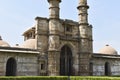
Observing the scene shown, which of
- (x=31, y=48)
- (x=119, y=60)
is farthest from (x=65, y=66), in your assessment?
(x=119, y=60)

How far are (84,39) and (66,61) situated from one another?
330 cm

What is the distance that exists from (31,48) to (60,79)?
477cm

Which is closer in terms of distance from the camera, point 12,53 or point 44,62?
point 12,53

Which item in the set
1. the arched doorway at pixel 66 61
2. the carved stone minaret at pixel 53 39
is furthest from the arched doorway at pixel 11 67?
the arched doorway at pixel 66 61

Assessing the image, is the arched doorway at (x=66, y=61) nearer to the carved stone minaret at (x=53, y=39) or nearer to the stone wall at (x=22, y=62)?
the carved stone minaret at (x=53, y=39)

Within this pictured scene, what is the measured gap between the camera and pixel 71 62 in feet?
83.6

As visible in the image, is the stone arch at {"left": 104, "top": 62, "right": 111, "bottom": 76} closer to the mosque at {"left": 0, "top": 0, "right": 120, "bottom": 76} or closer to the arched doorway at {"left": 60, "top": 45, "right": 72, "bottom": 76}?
the mosque at {"left": 0, "top": 0, "right": 120, "bottom": 76}

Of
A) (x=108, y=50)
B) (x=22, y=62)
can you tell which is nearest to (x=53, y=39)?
(x=22, y=62)

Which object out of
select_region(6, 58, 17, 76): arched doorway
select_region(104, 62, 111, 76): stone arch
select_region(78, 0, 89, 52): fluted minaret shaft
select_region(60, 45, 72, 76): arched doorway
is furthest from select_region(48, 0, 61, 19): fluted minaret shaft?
select_region(104, 62, 111, 76): stone arch

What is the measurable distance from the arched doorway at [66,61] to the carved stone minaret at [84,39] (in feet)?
4.06

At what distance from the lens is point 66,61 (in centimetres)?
2516

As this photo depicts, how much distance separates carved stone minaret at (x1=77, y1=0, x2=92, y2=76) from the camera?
83.0 feet

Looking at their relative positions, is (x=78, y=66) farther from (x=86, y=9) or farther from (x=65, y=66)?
(x=86, y=9)

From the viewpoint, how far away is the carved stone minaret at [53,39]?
22.8 metres
